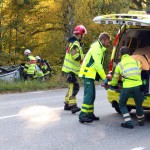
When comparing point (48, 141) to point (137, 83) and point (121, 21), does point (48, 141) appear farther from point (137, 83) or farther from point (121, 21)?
point (121, 21)

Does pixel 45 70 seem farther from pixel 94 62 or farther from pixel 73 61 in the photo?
pixel 94 62

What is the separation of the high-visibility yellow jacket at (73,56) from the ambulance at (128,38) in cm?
71

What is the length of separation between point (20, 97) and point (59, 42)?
11.5m

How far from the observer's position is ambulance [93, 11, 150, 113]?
862cm

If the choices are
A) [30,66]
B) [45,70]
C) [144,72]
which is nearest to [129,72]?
[144,72]

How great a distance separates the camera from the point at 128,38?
970cm

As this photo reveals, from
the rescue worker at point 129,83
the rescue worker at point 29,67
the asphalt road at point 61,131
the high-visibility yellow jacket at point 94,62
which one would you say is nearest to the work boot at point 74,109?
the asphalt road at point 61,131

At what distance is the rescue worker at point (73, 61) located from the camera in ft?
31.7

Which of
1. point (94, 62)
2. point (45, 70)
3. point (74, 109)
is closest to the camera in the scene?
point (94, 62)

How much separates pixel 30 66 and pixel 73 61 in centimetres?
856

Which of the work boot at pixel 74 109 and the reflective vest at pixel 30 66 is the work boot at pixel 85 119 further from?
the reflective vest at pixel 30 66

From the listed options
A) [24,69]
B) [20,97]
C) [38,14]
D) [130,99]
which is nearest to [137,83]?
[130,99]

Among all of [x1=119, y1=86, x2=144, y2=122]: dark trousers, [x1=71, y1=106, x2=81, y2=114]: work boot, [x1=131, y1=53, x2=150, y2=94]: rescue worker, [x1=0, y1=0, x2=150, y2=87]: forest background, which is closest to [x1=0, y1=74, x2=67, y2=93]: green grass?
[x1=0, y1=0, x2=150, y2=87]: forest background

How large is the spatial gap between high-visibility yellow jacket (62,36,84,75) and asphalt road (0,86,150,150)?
3.33 ft
